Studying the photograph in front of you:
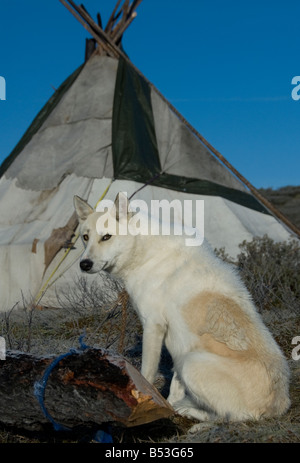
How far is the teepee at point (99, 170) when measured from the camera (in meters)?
9.05

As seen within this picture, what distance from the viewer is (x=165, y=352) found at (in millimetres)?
5941

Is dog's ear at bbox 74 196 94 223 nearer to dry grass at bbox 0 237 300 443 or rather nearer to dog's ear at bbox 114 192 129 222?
dog's ear at bbox 114 192 129 222

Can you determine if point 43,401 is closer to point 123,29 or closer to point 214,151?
point 214,151

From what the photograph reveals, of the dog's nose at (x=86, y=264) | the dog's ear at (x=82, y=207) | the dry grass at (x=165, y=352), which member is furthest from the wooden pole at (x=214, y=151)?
the dog's nose at (x=86, y=264)

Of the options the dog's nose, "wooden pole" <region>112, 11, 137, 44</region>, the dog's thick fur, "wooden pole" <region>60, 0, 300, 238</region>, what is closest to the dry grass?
the dog's thick fur

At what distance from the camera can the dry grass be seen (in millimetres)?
3445

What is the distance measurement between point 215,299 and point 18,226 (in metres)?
6.67

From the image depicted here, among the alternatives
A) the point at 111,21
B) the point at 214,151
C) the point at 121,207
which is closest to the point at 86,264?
the point at 121,207

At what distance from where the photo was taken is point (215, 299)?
3.88 m

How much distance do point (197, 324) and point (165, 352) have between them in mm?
2235

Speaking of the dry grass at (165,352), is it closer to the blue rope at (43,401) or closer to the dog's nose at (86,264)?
the blue rope at (43,401)

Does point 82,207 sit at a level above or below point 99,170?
below

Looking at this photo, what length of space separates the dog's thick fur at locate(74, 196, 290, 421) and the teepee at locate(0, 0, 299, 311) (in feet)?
15.0
